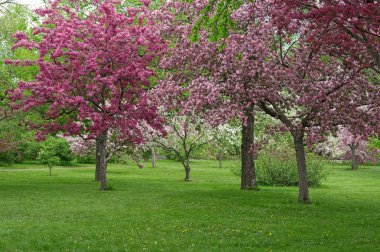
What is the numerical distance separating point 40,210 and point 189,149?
21304 millimetres

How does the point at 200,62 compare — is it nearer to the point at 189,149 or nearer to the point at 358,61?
the point at 358,61

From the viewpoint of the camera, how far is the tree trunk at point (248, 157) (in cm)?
2589

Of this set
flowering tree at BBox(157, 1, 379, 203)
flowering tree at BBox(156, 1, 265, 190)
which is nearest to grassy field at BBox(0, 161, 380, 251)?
flowering tree at BBox(157, 1, 379, 203)

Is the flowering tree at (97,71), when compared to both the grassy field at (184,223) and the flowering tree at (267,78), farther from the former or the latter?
the flowering tree at (267,78)

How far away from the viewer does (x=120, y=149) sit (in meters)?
37.8

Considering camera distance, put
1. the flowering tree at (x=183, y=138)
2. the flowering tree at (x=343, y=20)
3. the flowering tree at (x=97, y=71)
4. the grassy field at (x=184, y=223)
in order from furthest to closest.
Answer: the flowering tree at (x=183, y=138) → the flowering tree at (x=97, y=71) → the flowering tree at (x=343, y=20) → the grassy field at (x=184, y=223)

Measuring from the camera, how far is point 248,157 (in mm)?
26125

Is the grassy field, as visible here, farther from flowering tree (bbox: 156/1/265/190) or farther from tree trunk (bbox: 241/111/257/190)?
tree trunk (bbox: 241/111/257/190)

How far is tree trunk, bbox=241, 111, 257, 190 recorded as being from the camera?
25891 mm

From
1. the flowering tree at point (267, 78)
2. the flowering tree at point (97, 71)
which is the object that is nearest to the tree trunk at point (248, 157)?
the flowering tree at point (97, 71)

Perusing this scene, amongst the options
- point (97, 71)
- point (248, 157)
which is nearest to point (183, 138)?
point (248, 157)

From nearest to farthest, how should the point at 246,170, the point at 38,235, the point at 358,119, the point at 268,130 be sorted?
the point at 38,235, the point at 358,119, the point at 268,130, the point at 246,170

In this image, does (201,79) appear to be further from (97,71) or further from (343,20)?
(97,71)

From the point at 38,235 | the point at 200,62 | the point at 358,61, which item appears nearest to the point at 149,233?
the point at 38,235
